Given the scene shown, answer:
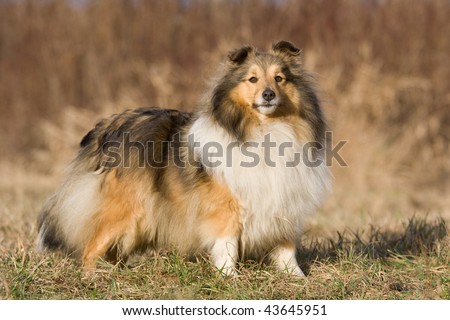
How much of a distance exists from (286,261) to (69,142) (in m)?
7.89

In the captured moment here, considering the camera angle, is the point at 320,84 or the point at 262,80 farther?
the point at 320,84

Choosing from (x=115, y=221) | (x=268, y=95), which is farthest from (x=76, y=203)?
(x=268, y=95)

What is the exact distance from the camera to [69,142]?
12266 mm

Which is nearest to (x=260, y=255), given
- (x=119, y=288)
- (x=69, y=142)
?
(x=119, y=288)

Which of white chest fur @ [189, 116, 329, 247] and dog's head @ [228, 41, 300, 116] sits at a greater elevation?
dog's head @ [228, 41, 300, 116]

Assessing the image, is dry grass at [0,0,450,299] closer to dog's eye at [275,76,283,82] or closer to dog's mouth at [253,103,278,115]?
dog's mouth at [253,103,278,115]

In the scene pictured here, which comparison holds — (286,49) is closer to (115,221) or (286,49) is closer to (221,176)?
(221,176)

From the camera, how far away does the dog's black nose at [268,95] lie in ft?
15.8

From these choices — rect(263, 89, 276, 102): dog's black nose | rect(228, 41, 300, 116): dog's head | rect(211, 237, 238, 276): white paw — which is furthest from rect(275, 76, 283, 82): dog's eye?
rect(211, 237, 238, 276): white paw

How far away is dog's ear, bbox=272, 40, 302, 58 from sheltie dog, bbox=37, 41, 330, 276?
10 millimetres

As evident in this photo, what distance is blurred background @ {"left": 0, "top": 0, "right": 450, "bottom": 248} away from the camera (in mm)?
10617

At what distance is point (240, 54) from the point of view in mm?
5102

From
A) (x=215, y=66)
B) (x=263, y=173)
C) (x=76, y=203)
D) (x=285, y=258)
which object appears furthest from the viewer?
(x=215, y=66)

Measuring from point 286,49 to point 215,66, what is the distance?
3.87 metres
